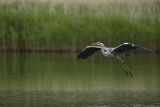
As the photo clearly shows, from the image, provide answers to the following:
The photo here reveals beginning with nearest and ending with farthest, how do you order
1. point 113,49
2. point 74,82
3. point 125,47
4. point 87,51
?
point 125,47, point 113,49, point 87,51, point 74,82

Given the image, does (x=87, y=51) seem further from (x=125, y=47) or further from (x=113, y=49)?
(x=125, y=47)

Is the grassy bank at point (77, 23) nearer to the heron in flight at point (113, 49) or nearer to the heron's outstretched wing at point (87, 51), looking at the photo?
the heron's outstretched wing at point (87, 51)

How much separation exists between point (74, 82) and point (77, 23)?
11.7m

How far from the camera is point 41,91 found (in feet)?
86.9

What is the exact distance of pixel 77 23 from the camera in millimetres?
40156

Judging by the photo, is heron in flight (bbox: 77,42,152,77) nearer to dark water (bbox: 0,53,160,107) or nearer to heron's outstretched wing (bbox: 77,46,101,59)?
heron's outstretched wing (bbox: 77,46,101,59)

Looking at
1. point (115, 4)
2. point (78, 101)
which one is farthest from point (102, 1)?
point (78, 101)

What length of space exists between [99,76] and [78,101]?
6.60 m

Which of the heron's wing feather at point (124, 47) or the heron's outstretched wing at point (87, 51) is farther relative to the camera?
the heron's outstretched wing at point (87, 51)

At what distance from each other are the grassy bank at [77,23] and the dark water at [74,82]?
3.70ft

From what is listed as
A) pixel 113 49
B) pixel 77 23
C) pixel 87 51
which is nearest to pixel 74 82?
pixel 87 51

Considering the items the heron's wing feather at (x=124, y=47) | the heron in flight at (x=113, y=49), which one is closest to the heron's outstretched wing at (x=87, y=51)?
the heron in flight at (x=113, y=49)

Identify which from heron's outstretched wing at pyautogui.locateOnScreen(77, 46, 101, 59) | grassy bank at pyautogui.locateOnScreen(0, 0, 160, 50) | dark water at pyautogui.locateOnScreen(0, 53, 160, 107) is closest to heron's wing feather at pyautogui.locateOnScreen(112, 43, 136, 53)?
heron's outstretched wing at pyautogui.locateOnScreen(77, 46, 101, 59)

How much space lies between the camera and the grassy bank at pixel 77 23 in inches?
1532
